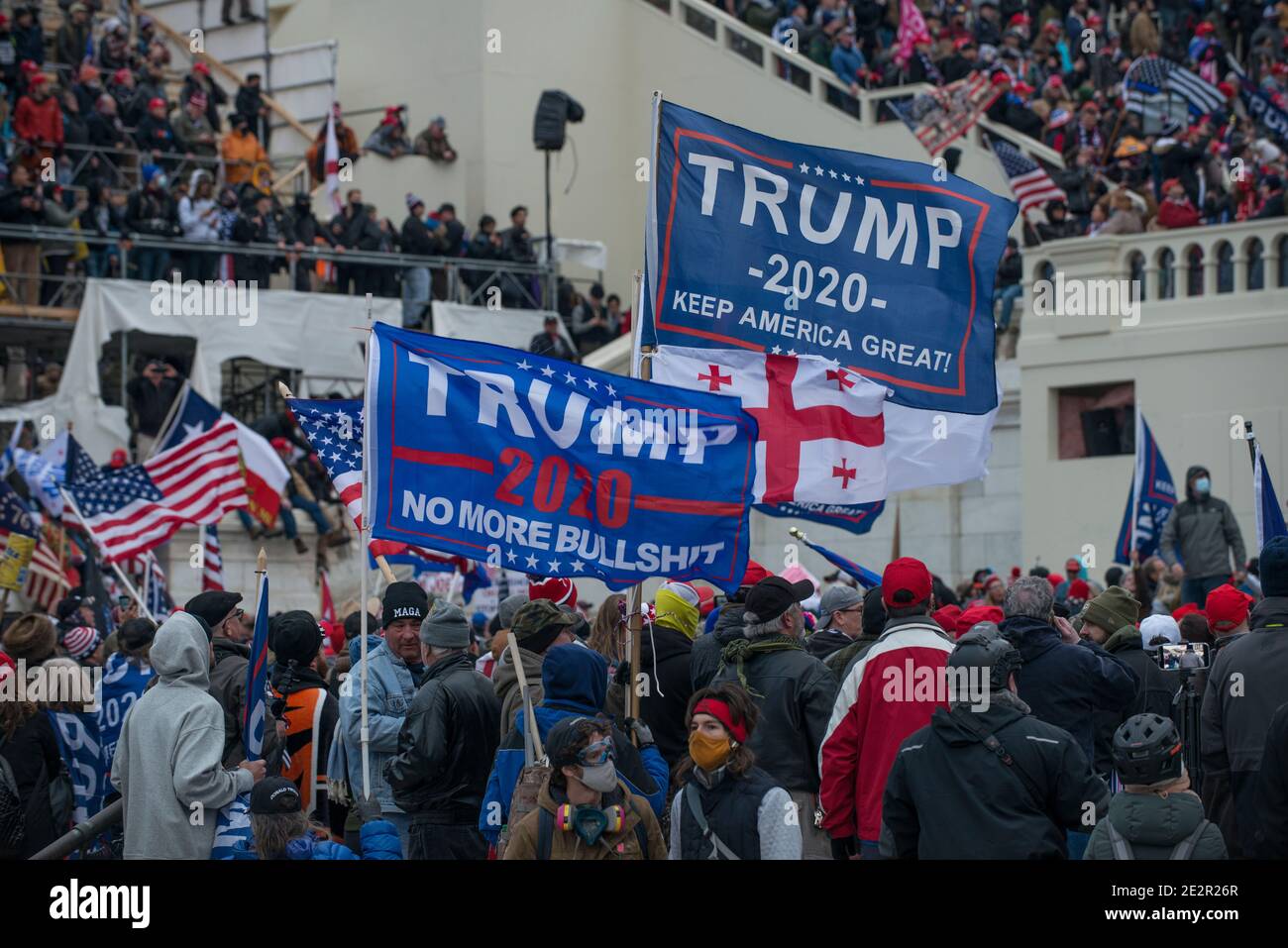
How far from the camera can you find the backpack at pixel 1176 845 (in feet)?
23.5

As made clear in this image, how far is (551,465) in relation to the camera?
30.6 ft

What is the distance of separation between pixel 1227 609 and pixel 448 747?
12.0 feet

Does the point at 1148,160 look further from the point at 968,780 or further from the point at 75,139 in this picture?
the point at 968,780

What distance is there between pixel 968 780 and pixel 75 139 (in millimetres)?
22876

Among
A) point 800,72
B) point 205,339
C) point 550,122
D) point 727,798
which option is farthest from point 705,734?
point 800,72

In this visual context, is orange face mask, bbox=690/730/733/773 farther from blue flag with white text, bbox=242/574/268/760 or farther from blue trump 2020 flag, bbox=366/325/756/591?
blue flag with white text, bbox=242/574/268/760

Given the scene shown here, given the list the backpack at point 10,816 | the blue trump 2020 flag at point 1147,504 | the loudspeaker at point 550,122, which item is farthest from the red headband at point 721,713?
the loudspeaker at point 550,122

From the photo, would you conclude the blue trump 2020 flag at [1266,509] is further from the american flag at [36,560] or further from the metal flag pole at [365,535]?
the american flag at [36,560]

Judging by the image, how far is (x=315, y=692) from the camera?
33.2ft

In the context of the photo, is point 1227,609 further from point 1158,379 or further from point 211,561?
point 1158,379

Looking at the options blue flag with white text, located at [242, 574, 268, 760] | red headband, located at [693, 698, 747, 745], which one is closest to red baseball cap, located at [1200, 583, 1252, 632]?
red headband, located at [693, 698, 747, 745]

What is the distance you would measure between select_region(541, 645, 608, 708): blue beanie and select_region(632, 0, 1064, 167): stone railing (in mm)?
21497
